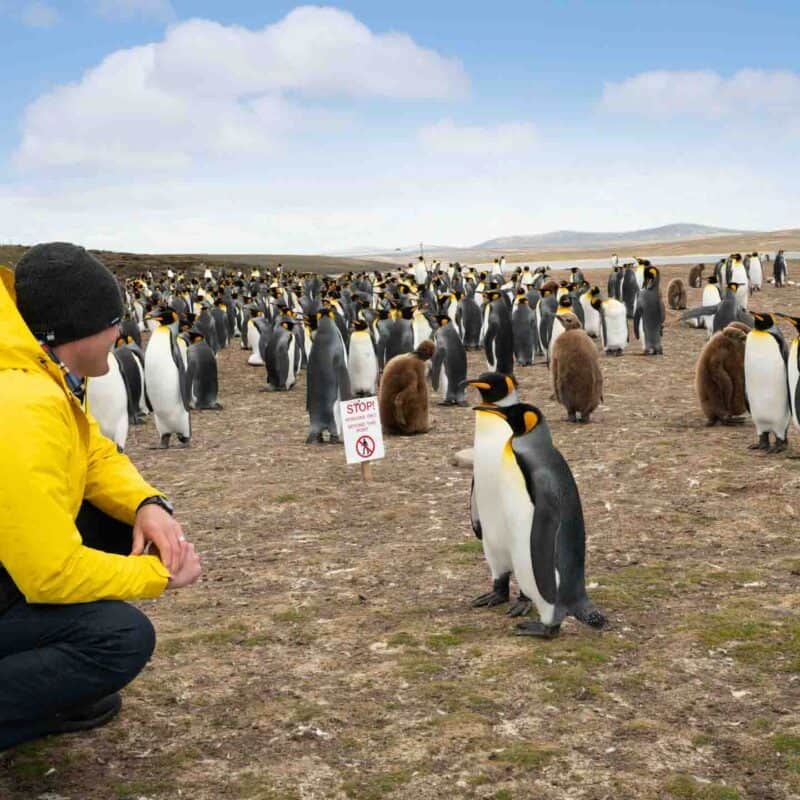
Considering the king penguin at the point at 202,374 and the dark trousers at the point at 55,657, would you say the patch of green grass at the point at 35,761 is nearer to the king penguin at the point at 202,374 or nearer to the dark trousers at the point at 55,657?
the dark trousers at the point at 55,657

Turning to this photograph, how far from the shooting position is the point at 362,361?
1335 centimetres

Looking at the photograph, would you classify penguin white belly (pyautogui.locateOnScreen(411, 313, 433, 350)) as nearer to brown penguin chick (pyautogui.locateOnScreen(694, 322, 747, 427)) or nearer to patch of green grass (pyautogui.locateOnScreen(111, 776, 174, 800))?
brown penguin chick (pyautogui.locateOnScreen(694, 322, 747, 427))

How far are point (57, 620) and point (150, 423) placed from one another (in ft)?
33.5

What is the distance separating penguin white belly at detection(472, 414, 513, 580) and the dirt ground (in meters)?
0.26

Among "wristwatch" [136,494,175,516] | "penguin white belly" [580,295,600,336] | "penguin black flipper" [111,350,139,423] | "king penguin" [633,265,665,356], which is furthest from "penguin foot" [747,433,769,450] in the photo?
"penguin white belly" [580,295,600,336]

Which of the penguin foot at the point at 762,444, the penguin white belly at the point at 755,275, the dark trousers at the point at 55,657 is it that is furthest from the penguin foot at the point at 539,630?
the penguin white belly at the point at 755,275

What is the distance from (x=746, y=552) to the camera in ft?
18.2

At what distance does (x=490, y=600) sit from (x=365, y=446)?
2989 millimetres

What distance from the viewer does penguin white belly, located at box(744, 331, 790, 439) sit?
836 centimetres

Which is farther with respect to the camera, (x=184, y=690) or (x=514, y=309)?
(x=514, y=309)

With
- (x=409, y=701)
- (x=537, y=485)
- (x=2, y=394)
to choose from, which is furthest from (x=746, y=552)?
(x=2, y=394)

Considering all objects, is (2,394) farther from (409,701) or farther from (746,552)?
(746,552)

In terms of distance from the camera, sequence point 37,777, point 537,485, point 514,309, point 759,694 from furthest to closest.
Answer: point 514,309, point 537,485, point 759,694, point 37,777

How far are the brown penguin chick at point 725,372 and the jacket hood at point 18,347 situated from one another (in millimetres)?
7942
